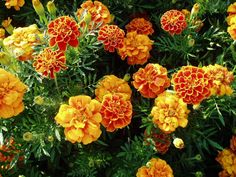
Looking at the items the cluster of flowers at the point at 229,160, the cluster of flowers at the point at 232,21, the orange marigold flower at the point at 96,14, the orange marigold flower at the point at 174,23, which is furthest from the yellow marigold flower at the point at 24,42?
the cluster of flowers at the point at 229,160

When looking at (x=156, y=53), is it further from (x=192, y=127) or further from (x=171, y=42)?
(x=192, y=127)

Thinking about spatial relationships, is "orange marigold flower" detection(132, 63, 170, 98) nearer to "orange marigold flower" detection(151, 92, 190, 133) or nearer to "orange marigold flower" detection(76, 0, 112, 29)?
"orange marigold flower" detection(151, 92, 190, 133)

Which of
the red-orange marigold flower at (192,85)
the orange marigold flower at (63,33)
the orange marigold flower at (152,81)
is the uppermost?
the orange marigold flower at (63,33)

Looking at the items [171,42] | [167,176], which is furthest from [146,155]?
[171,42]

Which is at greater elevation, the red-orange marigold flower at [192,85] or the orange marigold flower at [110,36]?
the orange marigold flower at [110,36]

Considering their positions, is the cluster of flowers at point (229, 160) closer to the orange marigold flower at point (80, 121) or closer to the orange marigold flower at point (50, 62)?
the orange marigold flower at point (80, 121)

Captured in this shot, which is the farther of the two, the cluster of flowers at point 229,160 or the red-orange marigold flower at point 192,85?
the cluster of flowers at point 229,160

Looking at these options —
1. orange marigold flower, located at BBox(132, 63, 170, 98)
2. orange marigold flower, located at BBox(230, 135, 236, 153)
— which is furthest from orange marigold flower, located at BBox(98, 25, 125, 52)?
orange marigold flower, located at BBox(230, 135, 236, 153)
